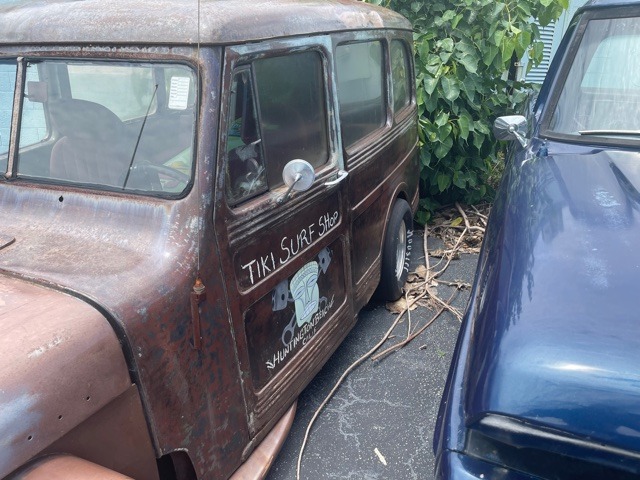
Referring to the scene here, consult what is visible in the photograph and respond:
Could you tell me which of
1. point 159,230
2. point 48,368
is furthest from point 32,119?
point 48,368

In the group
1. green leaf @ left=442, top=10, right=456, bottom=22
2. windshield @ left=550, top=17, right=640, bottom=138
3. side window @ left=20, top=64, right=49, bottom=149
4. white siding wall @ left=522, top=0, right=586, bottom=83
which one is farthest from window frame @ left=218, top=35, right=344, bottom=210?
white siding wall @ left=522, top=0, right=586, bottom=83

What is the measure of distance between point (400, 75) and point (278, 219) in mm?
2085

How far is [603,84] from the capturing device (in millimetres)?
2486

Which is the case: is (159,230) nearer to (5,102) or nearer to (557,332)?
(5,102)

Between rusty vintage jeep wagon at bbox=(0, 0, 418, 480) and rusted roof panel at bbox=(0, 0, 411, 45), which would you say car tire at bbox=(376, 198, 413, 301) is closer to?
rusty vintage jeep wagon at bbox=(0, 0, 418, 480)

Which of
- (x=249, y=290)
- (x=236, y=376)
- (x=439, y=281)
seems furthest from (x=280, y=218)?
(x=439, y=281)

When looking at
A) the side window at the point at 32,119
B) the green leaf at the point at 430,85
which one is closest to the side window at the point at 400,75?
the green leaf at the point at 430,85

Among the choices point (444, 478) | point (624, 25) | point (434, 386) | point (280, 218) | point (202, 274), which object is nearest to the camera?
point (444, 478)

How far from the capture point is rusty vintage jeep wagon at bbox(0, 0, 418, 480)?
152cm

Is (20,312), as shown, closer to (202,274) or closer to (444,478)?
(202,274)

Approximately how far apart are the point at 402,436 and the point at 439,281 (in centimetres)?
160

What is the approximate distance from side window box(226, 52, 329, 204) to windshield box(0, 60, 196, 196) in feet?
0.62

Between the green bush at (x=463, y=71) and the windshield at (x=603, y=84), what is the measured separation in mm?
1875

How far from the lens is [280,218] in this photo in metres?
2.22
